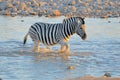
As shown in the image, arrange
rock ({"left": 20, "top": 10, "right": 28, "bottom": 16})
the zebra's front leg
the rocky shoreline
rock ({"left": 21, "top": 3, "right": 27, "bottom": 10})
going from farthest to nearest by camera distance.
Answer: rock ({"left": 21, "top": 3, "right": 27, "bottom": 10})
the rocky shoreline
rock ({"left": 20, "top": 10, "right": 28, "bottom": 16})
the zebra's front leg

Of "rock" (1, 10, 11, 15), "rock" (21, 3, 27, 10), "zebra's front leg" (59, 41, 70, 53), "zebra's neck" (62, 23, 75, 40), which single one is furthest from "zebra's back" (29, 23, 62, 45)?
"rock" (21, 3, 27, 10)

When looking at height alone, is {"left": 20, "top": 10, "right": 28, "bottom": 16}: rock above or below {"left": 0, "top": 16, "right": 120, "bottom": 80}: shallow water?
above

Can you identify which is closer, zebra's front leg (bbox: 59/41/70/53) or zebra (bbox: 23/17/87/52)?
zebra's front leg (bbox: 59/41/70/53)

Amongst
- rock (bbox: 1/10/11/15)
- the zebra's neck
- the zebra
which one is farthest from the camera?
rock (bbox: 1/10/11/15)

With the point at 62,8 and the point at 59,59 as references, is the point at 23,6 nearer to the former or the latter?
the point at 62,8

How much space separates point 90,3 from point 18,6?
6.08 m

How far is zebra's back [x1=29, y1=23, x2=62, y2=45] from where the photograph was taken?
16.0 m

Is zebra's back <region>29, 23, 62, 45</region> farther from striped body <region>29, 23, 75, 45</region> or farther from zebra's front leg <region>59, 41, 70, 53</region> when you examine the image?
zebra's front leg <region>59, 41, 70, 53</region>

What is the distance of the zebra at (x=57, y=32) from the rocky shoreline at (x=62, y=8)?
1288cm

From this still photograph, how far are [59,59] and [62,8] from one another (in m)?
18.8

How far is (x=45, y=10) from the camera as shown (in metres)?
31.7

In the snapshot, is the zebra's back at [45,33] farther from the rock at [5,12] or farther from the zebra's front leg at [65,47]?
the rock at [5,12]

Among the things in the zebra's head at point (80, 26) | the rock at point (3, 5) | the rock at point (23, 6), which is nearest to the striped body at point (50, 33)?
the zebra's head at point (80, 26)

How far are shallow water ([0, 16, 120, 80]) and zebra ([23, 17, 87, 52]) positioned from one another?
1.45 ft
